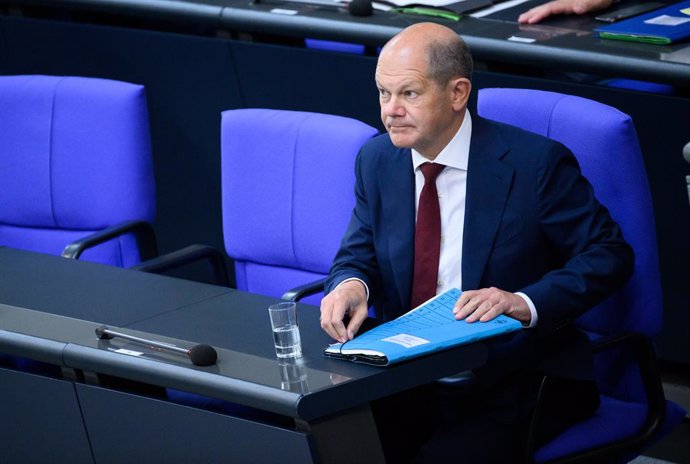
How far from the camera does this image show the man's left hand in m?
2.47

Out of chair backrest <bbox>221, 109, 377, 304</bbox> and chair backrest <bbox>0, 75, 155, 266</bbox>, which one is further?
chair backrest <bbox>0, 75, 155, 266</bbox>

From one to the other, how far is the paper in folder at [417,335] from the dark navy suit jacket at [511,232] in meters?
0.20

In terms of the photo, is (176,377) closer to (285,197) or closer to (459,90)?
(459,90)

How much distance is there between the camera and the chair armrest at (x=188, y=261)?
3443 mm

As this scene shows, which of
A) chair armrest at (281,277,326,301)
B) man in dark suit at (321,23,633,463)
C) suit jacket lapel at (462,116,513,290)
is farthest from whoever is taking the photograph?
chair armrest at (281,277,326,301)

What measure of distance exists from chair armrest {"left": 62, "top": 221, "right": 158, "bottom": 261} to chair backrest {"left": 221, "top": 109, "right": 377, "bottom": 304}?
1.00 feet

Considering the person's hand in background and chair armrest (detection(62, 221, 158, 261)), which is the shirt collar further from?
the person's hand in background

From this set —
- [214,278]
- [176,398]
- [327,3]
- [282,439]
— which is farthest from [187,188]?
[282,439]

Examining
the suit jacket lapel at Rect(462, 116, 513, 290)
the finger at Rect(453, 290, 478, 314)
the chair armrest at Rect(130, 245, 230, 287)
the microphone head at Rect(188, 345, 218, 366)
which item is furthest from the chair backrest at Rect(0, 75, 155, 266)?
the finger at Rect(453, 290, 478, 314)

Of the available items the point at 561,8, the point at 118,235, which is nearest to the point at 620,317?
the point at 118,235

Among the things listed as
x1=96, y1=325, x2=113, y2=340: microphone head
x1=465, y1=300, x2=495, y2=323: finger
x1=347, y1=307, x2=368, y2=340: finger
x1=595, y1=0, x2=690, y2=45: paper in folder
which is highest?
x1=595, y1=0, x2=690, y2=45: paper in folder

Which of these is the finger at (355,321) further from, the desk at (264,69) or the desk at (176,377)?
the desk at (264,69)

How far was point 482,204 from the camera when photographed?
278cm

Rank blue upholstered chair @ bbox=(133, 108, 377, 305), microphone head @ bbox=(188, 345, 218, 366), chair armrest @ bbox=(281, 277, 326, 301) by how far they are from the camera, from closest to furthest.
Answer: microphone head @ bbox=(188, 345, 218, 366)
chair armrest @ bbox=(281, 277, 326, 301)
blue upholstered chair @ bbox=(133, 108, 377, 305)
